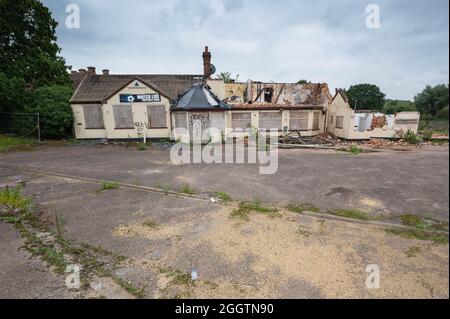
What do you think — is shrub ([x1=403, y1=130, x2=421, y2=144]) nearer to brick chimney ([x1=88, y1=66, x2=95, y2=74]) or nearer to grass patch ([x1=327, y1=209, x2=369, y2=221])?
grass patch ([x1=327, y1=209, x2=369, y2=221])

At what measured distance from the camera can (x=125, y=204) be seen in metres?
6.88

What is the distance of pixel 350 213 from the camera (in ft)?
20.0

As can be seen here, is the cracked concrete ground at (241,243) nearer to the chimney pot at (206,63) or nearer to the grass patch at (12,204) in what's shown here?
the grass patch at (12,204)

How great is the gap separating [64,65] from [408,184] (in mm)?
25946

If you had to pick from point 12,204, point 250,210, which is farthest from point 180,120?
point 250,210

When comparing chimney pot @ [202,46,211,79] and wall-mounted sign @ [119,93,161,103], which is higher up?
chimney pot @ [202,46,211,79]

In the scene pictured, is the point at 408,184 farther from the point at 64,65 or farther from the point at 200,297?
the point at 64,65

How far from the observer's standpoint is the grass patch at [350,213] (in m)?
5.87

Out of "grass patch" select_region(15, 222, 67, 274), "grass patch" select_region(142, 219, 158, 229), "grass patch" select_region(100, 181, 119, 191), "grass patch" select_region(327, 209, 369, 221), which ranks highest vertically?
"grass patch" select_region(100, 181, 119, 191)

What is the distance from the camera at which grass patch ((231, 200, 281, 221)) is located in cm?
613

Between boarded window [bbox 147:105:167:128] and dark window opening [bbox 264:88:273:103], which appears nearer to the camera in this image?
boarded window [bbox 147:105:167:128]

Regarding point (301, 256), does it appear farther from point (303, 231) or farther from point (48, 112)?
point (48, 112)

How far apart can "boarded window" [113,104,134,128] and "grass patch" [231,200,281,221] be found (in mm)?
14967

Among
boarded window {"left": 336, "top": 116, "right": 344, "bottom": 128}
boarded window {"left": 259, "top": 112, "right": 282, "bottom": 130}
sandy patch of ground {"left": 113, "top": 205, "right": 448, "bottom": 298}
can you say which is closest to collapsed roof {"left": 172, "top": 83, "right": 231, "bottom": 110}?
boarded window {"left": 259, "top": 112, "right": 282, "bottom": 130}
